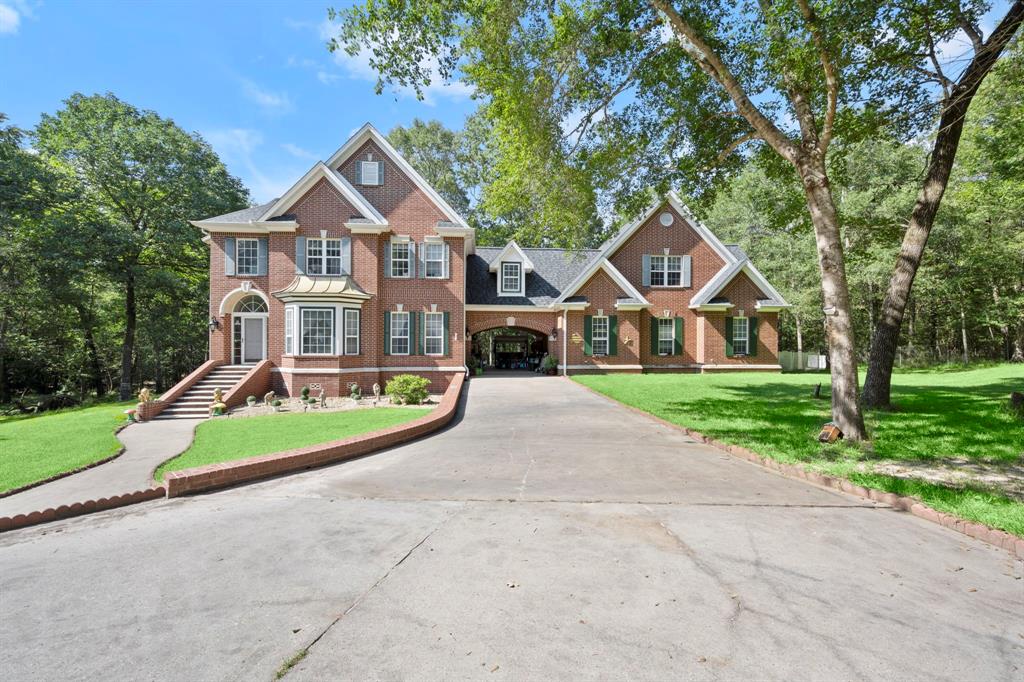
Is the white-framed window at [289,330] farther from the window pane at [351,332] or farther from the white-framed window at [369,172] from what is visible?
the white-framed window at [369,172]

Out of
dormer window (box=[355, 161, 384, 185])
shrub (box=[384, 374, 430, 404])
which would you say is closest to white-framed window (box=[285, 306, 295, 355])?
shrub (box=[384, 374, 430, 404])

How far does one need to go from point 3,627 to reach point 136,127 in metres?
31.9

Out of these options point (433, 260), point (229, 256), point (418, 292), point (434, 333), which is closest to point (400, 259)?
point (433, 260)

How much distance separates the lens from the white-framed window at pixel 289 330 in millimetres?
16891

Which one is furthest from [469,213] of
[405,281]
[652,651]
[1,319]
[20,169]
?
[652,651]

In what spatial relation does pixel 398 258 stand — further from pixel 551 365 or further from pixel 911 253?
pixel 911 253

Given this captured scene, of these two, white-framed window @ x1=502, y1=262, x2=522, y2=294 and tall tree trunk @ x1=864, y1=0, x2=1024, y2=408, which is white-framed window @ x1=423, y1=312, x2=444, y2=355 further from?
tall tree trunk @ x1=864, y1=0, x2=1024, y2=408

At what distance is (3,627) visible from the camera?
9.91 feet

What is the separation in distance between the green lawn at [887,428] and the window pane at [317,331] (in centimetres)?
1025

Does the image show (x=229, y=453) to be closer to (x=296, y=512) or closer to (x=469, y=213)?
(x=296, y=512)

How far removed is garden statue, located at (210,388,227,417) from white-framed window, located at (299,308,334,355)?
2.99 metres

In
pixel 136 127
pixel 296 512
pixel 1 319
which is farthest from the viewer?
pixel 136 127

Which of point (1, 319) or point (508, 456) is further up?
point (1, 319)

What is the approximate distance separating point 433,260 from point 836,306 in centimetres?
1473
